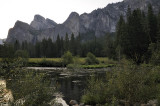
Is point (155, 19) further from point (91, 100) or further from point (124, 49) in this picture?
point (91, 100)

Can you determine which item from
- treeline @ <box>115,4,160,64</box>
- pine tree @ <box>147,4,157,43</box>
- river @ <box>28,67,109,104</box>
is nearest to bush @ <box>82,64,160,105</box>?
river @ <box>28,67,109,104</box>

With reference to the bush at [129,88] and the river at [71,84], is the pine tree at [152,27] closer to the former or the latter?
the river at [71,84]

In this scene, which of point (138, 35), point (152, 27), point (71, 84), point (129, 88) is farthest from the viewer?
point (152, 27)

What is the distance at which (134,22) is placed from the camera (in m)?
48.4

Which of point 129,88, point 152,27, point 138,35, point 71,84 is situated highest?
point 152,27

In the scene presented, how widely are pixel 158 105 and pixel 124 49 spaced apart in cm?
4129

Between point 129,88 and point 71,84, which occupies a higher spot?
point 129,88

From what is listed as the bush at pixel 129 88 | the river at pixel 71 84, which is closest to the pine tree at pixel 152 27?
the river at pixel 71 84

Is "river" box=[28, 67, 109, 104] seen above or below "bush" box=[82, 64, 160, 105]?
below

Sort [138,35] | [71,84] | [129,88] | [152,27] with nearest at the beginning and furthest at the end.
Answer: [129,88], [71,84], [138,35], [152,27]

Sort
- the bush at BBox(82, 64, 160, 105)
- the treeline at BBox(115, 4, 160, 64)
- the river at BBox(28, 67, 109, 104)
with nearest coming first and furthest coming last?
1. the bush at BBox(82, 64, 160, 105)
2. the river at BBox(28, 67, 109, 104)
3. the treeline at BBox(115, 4, 160, 64)

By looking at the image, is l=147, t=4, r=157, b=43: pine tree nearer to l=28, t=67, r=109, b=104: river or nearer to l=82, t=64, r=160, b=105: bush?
l=28, t=67, r=109, b=104: river

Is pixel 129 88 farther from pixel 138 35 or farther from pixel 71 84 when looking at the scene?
pixel 138 35

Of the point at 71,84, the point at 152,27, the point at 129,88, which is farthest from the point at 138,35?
the point at 129,88
